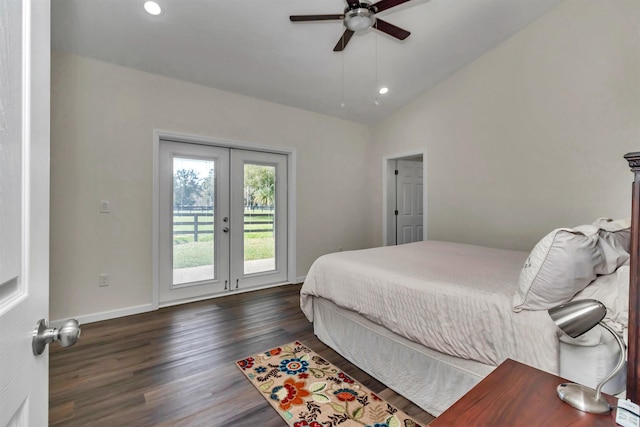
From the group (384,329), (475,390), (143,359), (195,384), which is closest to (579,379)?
(475,390)

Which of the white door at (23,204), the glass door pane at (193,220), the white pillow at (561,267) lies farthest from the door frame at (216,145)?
the white pillow at (561,267)

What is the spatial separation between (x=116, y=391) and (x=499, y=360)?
2.24 m

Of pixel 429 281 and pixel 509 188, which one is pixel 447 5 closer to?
pixel 509 188

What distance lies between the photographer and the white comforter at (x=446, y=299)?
1249mm

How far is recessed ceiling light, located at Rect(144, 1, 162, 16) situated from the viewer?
2.34m

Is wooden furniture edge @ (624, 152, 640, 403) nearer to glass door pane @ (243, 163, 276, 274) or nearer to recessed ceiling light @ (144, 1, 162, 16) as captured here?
recessed ceiling light @ (144, 1, 162, 16)

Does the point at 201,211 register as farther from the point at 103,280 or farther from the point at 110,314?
the point at 110,314

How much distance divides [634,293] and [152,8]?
3.35 m

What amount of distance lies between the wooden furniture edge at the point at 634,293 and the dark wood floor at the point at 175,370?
1.17m

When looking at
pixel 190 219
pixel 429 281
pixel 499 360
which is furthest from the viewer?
pixel 190 219

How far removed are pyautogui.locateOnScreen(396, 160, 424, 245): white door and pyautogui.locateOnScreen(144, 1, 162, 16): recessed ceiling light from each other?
12.3 feet

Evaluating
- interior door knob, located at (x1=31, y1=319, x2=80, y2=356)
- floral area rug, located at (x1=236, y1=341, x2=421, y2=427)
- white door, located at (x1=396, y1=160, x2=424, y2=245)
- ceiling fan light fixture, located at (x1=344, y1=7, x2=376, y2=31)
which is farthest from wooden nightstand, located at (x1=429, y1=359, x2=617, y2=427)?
white door, located at (x1=396, y1=160, x2=424, y2=245)

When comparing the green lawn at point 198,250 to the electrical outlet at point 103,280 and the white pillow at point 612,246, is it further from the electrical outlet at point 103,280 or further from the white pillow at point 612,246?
the white pillow at point 612,246

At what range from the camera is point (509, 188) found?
328cm
